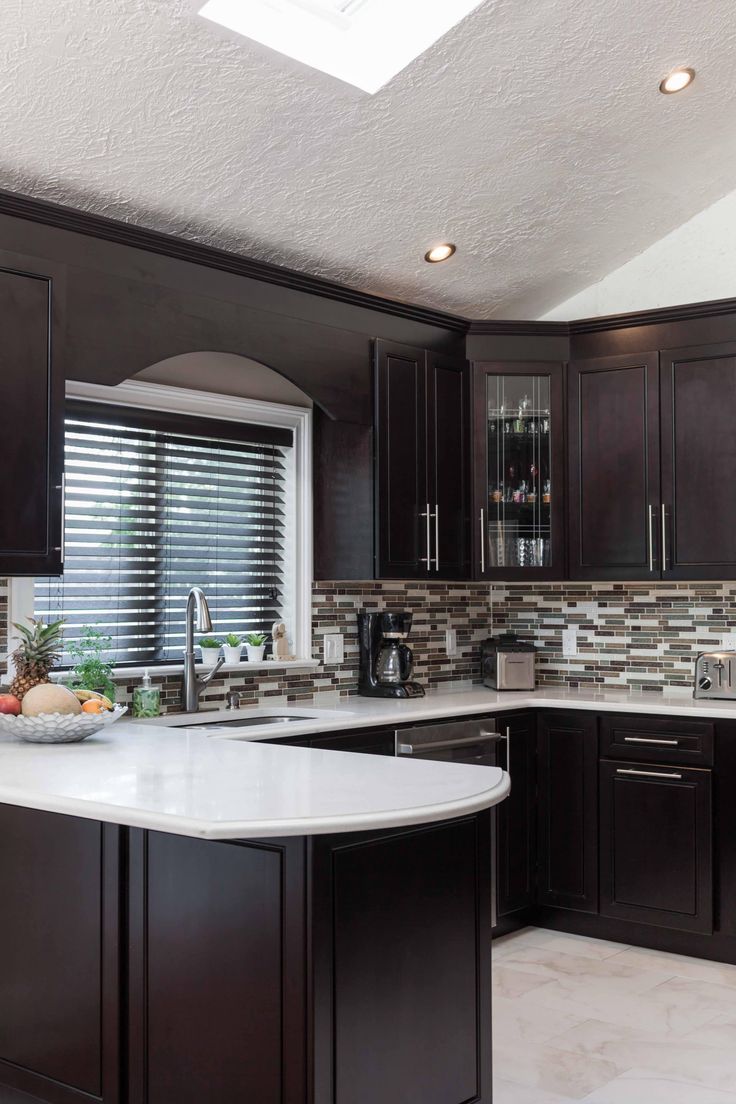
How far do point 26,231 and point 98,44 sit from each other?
598mm

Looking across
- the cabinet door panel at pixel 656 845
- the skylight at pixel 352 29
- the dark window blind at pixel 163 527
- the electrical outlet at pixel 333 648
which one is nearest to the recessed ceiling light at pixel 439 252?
the dark window blind at pixel 163 527

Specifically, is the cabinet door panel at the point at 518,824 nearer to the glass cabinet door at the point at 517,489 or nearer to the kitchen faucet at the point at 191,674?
the glass cabinet door at the point at 517,489

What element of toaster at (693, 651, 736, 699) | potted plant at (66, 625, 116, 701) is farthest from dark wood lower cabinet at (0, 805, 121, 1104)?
toaster at (693, 651, 736, 699)

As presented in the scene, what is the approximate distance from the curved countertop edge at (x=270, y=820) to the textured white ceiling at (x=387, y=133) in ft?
6.45

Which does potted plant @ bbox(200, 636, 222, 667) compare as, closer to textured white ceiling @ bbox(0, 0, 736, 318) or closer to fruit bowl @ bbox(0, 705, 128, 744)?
fruit bowl @ bbox(0, 705, 128, 744)

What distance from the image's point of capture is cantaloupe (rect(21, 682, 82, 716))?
9.61 feet

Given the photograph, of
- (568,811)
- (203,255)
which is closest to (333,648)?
(568,811)

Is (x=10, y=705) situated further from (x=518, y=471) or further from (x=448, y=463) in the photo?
(x=518, y=471)

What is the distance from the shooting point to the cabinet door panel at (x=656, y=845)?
407cm

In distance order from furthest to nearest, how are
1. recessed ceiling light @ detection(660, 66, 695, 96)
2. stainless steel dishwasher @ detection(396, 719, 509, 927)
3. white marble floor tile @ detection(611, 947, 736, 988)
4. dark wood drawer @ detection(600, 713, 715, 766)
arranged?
dark wood drawer @ detection(600, 713, 715, 766), stainless steel dishwasher @ detection(396, 719, 509, 927), white marble floor tile @ detection(611, 947, 736, 988), recessed ceiling light @ detection(660, 66, 695, 96)

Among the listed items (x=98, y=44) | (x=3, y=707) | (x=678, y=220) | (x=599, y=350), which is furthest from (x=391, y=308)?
(x=3, y=707)

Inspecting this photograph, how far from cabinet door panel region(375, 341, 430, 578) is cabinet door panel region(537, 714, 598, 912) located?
35.0 inches

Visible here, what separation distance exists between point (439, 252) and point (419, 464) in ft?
2.87

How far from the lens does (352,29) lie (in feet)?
10.3
